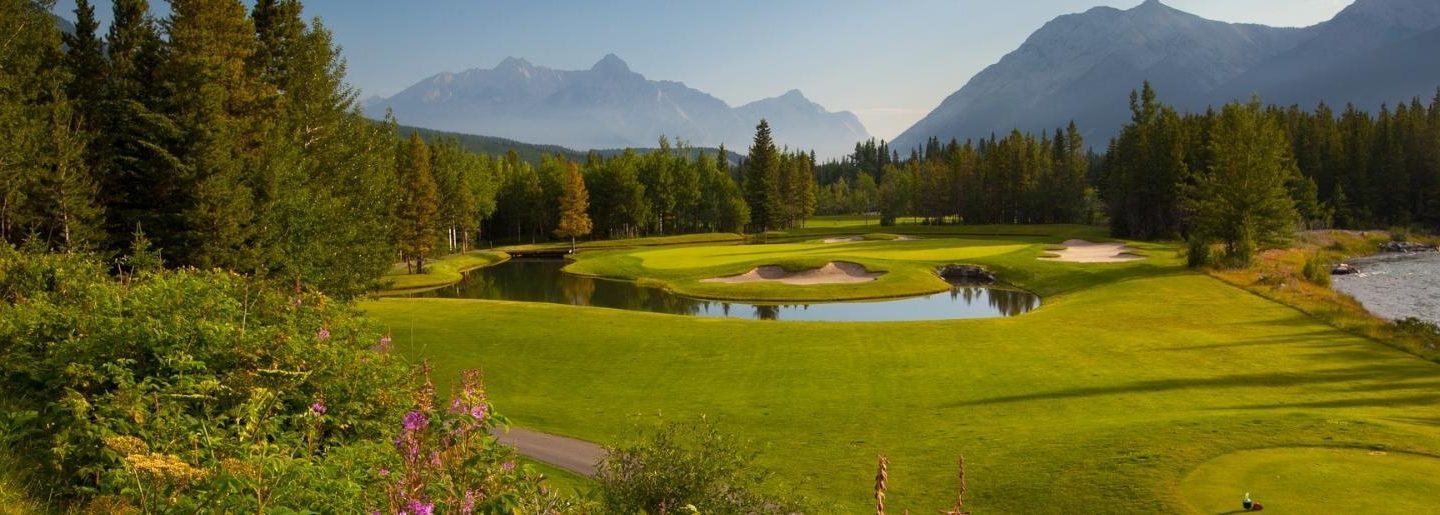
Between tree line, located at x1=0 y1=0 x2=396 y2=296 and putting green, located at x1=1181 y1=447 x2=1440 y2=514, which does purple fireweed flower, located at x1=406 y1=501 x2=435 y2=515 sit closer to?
putting green, located at x1=1181 y1=447 x2=1440 y2=514

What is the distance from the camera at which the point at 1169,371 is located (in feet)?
87.9

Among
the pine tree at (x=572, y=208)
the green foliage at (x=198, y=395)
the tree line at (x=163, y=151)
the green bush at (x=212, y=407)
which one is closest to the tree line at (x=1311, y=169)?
the pine tree at (x=572, y=208)

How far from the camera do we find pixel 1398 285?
55.9 m

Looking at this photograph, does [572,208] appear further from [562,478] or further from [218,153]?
[562,478]

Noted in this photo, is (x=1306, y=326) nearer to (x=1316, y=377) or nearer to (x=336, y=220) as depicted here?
(x=1316, y=377)

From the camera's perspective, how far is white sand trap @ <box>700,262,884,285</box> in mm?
60719

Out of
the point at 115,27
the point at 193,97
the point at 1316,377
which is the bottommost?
the point at 1316,377

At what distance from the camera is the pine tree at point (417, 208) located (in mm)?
68562

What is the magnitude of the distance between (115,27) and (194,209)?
8.61m

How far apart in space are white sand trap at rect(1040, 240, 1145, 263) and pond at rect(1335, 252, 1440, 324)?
1556 cm

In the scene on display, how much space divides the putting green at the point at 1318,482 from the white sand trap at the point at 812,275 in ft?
145

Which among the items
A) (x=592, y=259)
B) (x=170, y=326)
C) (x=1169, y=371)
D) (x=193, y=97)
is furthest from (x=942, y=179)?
(x=170, y=326)

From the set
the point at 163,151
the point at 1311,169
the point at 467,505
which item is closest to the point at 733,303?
the point at 163,151

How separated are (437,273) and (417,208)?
6.51 metres
